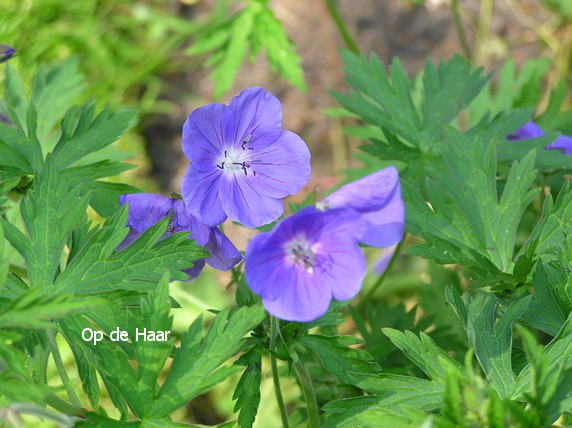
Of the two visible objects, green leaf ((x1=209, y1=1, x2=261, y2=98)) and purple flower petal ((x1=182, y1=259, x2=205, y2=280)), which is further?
green leaf ((x1=209, y1=1, x2=261, y2=98))

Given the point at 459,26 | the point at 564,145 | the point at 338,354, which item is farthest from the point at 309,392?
the point at 459,26

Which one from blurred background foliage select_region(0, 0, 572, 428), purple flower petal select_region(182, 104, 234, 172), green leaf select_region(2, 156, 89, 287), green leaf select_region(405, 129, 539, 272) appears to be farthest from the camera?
blurred background foliage select_region(0, 0, 572, 428)

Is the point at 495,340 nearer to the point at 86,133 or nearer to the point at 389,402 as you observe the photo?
the point at 389,402

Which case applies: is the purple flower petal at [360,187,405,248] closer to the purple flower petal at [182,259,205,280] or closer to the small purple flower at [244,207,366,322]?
the small purple flower at [244,207,366,322]

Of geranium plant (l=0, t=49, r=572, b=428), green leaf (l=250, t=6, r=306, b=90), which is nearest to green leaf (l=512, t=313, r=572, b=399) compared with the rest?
geranium plant (l=0, t=49, r=572, b=428)

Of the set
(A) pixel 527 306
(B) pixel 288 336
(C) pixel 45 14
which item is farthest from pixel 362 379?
(C) pixel 45 14

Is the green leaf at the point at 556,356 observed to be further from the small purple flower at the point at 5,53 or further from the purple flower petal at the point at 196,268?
the small purple flower at the point at 5,53

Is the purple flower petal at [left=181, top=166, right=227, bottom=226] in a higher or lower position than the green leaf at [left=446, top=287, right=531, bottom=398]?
higher
